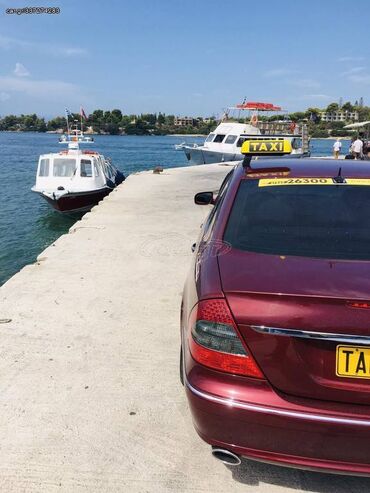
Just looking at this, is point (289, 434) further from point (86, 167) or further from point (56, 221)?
point (56, 221)

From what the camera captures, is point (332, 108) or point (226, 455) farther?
point (332, 108)

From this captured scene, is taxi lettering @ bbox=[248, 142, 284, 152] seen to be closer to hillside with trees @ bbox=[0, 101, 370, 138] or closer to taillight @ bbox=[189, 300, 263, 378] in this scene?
taillight @ bbox=[189, 300, 263, 378]

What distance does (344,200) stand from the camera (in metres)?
3.16

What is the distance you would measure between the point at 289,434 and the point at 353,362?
17.6 inches

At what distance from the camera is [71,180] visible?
16.8m

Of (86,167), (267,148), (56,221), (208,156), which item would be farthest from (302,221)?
(208,156)

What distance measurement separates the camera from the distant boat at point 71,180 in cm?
1639

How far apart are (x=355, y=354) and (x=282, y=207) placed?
1.24m

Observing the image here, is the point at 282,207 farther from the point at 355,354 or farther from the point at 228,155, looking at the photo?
the point at 228,155

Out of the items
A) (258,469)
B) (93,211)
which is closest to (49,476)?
(258,469)

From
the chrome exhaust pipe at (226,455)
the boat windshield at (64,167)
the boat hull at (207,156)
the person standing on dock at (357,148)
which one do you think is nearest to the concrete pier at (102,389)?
the chrome exhaust pipe at (226,455)

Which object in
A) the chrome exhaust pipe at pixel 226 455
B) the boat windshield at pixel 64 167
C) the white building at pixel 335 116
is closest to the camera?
the chrome exhaust pipe at pixel 226 455

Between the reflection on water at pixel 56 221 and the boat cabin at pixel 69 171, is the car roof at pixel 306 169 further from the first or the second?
the boat cabin at pixel 69 171

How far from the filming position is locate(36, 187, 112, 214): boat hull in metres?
16.3
